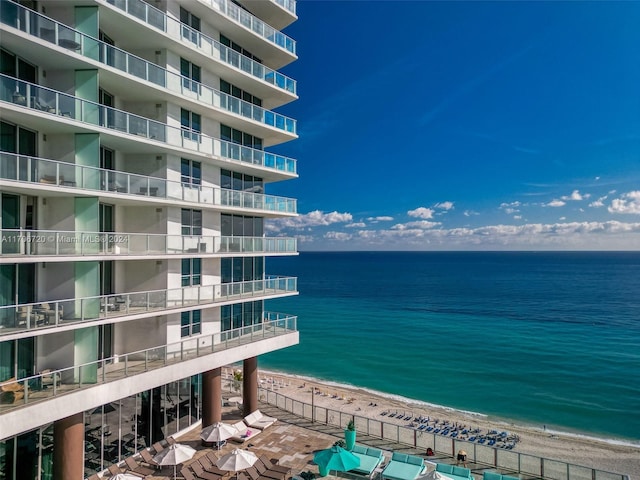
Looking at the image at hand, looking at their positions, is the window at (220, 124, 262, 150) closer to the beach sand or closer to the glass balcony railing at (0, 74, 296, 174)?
the glass balcony railing at (0, 74, 296, 174)

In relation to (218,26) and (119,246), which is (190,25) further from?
(119,246)

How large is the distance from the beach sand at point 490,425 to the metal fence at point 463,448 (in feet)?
25.9

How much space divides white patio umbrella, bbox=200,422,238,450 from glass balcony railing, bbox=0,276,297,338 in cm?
560

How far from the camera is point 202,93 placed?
20406 mm

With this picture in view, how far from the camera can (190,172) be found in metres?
20.4

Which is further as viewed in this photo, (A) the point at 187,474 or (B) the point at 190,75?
(B) the point at 190,75

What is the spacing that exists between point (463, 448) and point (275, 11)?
86.0 ft

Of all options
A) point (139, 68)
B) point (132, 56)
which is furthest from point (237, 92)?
point (132, 56)

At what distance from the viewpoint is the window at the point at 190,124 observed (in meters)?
19.9

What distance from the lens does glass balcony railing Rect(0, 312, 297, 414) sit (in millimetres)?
13664

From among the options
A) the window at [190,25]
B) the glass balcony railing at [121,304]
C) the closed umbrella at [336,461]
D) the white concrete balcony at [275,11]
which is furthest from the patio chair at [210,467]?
the white concrete balcony at [275,11]

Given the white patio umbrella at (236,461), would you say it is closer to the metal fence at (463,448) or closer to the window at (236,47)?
the metal fence at (463,448)

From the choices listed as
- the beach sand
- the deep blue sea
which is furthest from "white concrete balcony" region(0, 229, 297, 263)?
the deep blue sea

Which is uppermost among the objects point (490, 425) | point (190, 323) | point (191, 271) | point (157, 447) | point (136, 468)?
point (191, 271)
